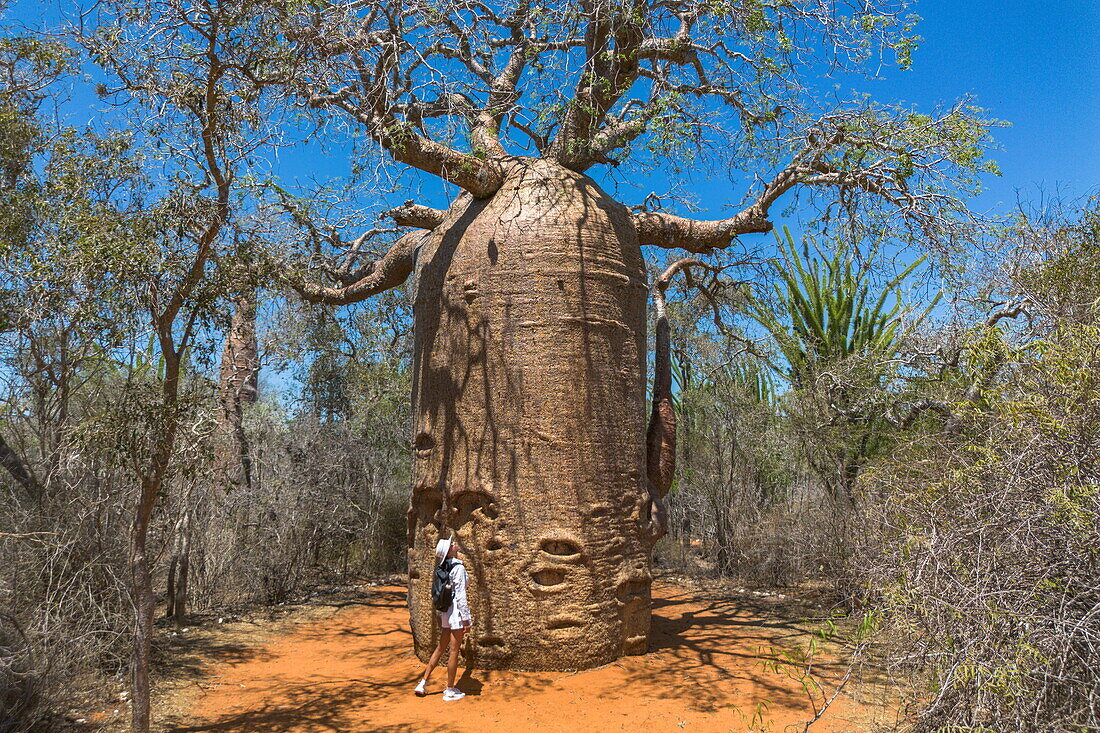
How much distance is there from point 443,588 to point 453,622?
219mm

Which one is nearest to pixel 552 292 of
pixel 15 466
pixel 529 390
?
pixel 529 390

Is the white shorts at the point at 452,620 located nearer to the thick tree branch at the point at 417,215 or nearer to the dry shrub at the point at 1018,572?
the dry shrub at the point at 1018,572

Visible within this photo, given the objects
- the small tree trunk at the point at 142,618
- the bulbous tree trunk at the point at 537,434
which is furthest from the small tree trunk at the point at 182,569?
the small tree trunk at the point at 142,618

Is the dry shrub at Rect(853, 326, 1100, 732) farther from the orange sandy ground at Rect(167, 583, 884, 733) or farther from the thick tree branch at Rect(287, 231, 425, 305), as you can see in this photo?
the thick tree branch at Rect(287, 231, 425, 305)

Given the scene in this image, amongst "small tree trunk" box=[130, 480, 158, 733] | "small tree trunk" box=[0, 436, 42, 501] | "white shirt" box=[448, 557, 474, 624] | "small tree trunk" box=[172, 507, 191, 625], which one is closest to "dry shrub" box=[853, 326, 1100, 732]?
"white shirt" box=[448, 557, 474, 624]

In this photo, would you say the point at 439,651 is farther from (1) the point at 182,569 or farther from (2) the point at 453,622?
(1) the point at 182,569

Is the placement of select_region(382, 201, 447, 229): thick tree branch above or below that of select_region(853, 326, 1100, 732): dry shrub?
above

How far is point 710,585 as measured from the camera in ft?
27.5

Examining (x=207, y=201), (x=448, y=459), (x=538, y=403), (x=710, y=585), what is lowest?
(x=710, y=585)

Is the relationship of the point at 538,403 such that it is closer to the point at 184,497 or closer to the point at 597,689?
the point at 597,689

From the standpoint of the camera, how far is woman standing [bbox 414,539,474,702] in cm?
425

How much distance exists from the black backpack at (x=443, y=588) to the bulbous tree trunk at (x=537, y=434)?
0.26 meters

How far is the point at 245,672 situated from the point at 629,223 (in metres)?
4.51

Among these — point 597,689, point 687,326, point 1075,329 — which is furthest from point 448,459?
point 687,326
